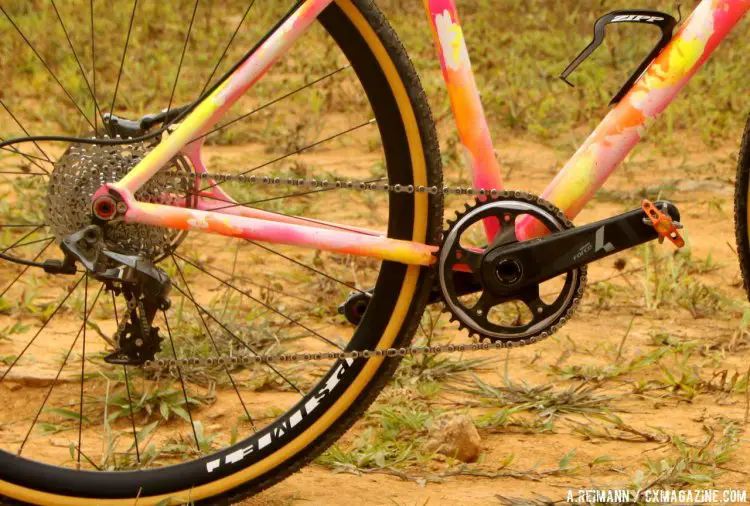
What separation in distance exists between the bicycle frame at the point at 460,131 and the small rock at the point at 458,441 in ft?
2.23

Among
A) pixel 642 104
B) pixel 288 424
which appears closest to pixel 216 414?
pixel 288 424

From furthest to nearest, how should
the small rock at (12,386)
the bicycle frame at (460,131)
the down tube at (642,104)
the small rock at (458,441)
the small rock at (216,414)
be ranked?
1. the small rock at (12,386)
2. the small rock at (216,414)
3. the small rock at (458,441)
4. the down tube at (642,104)
5. the bicycle frame at (460,131)

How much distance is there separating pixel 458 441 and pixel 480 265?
2.25 ft

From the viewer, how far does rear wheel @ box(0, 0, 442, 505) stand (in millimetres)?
2648

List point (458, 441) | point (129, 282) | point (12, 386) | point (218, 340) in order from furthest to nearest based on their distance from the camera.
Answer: point (218, 340) < point (12, 386) < point (458, 441) < point (129, 282)

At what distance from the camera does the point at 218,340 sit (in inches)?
153

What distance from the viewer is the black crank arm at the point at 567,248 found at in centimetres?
266

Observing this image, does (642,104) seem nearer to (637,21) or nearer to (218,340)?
(637,21)

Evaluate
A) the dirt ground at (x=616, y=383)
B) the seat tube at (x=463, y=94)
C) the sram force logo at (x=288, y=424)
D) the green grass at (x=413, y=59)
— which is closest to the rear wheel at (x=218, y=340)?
the sram force logo at (x=288, y=424)

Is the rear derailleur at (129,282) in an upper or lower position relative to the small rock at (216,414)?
lower

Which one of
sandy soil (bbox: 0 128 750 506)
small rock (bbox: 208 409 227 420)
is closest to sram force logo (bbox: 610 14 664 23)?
sandy soil (bbox: 0 128 750 506)

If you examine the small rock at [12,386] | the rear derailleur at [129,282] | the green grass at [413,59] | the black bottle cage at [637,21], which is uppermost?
the green grass at [413,59]

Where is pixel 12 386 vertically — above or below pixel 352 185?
above

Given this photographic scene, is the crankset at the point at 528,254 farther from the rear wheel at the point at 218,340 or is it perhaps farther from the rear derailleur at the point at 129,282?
the rear derailleur at the point at 129,282
